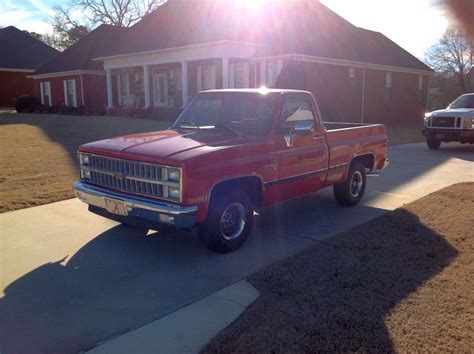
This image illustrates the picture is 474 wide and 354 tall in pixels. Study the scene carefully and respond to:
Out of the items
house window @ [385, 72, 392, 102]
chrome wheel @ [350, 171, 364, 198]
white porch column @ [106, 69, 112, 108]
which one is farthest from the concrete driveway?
white porch column @ [106, 69, 112, 108]

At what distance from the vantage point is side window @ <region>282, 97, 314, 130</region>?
5961 mm

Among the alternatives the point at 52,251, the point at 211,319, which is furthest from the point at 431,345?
the point at 52,251

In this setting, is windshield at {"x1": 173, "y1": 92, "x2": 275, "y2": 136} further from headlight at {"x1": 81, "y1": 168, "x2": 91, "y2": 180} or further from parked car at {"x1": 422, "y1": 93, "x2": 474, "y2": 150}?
parked car at {"x1": 422, "y1": 93, "x2": 474, "y2": 150}

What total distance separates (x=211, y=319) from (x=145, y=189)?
172 centimetres

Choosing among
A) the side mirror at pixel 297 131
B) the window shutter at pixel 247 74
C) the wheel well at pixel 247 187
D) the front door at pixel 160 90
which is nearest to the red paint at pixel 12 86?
the front door at pixel 160 90

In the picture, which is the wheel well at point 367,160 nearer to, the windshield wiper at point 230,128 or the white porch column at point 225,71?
the windshield wiper at point 230,128

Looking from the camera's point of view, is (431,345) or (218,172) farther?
(218,172)

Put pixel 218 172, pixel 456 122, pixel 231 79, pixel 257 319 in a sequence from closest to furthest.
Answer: pixel 257 319 → pixel 218 172 → pixel 456 122 → pixel 231 79

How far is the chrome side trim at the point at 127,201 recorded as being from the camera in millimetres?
4566

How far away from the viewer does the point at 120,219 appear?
5.04 metres

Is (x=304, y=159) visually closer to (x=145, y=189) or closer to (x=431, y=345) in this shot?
(x=145, y=189)

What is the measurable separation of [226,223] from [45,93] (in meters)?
35.1

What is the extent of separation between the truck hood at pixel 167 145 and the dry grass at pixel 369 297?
4.81 feet

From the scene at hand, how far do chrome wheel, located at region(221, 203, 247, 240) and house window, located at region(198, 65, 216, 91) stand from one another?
20.2m
